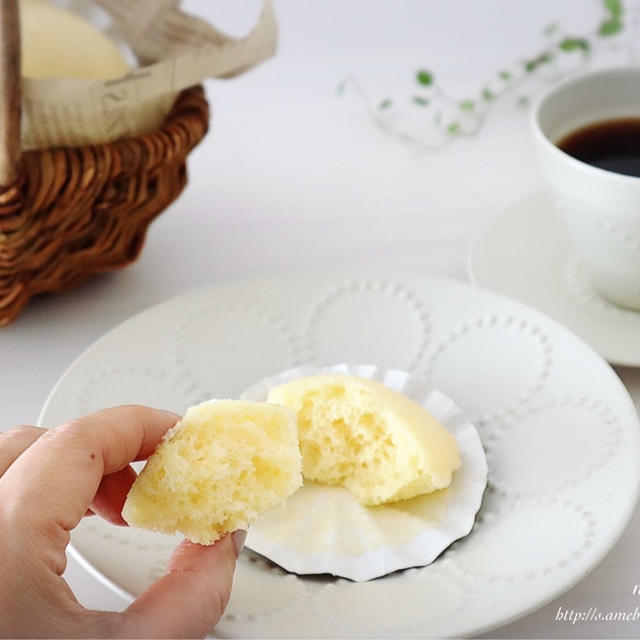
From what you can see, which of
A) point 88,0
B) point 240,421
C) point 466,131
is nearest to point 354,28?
point 466,131

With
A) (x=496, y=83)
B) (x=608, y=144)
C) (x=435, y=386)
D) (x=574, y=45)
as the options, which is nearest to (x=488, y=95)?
(x=496, y=83)

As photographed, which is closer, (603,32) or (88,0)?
(88,0)

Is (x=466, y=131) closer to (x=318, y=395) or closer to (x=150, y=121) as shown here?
(x=150, y=121)

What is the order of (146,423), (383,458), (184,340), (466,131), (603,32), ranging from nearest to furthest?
(146,423) < (383,458) < (184,340) < (466,131) < (603,32)

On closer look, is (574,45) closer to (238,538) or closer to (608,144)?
(608,144)

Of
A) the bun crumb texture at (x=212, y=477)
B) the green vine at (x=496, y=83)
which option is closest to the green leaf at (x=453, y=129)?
the green vine at (x=496, y=83)
